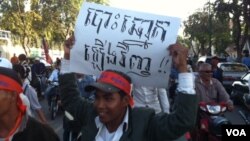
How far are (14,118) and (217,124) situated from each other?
4664 millimetres

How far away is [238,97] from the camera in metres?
15.5

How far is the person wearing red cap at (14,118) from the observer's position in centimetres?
304

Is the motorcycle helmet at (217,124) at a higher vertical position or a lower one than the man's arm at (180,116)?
lower

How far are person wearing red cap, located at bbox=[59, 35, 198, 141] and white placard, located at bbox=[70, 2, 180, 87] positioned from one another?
169 mm

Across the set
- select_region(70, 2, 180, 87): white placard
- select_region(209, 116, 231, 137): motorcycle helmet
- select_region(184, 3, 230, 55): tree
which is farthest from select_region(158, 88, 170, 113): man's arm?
select_region(184, 3, 230, 55): tree

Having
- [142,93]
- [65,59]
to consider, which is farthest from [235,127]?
[65,59]

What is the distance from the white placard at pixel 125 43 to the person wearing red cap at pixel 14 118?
783mm

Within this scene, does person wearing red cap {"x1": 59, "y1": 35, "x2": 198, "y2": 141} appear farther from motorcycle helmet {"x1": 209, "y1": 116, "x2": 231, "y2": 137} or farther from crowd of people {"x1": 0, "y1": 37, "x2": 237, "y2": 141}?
motorcycle helmet {"x1": 209, "y1": 116, "x2": 231, "y2": 137}

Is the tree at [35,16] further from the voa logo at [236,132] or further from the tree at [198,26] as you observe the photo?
the voa logo at [236,132]

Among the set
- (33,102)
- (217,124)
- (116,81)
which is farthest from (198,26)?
(116,81)

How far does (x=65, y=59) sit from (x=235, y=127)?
303 cm

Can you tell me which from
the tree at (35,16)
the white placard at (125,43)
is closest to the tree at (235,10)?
the tree at (35,16)

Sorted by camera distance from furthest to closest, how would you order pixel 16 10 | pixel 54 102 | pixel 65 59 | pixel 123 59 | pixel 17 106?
pixel 16 10, pixel 54 102, pixel 65 59, pixel 123 59, pixel 17 106

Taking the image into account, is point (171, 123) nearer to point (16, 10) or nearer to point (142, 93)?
point (142, 93)
